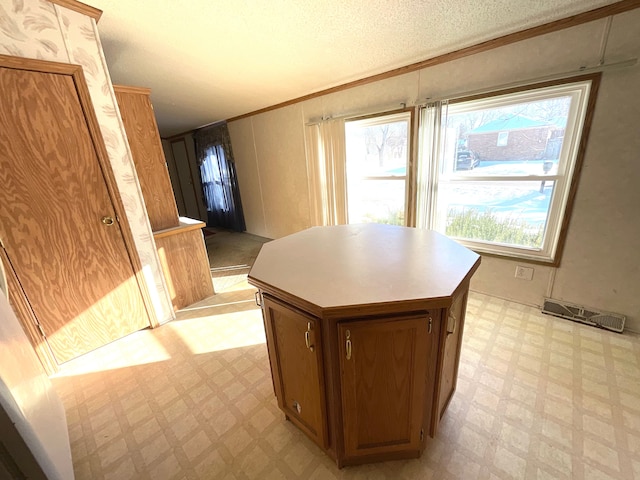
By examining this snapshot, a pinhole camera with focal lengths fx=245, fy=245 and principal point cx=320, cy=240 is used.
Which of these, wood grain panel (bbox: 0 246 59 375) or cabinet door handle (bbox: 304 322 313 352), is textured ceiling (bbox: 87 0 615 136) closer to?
wood grain panel (bbox: 0 246 59 375)

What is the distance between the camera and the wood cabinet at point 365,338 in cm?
83

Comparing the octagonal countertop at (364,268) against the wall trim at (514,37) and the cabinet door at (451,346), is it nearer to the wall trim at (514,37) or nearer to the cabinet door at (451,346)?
the cabinet door at (451,346)

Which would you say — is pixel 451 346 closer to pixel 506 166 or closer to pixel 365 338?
pixel 365 338

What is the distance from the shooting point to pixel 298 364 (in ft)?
3.33

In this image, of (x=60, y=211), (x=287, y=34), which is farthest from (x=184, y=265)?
(x=287, y=34)

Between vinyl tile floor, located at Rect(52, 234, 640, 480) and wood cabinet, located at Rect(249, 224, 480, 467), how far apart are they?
22cm

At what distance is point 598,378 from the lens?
1.47m

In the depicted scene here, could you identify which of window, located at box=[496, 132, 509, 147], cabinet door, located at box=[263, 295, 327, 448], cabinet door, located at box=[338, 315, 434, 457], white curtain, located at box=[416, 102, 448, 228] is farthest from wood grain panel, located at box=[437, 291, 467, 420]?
window, located at box=[496, 132, 509, 147]

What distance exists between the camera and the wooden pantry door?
1.45 meters

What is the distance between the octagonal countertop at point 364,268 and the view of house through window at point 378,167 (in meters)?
1.52

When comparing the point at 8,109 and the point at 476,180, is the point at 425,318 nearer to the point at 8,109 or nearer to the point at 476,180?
the point at 476,180

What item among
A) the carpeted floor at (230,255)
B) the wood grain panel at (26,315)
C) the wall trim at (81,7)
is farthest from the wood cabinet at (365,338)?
the carpeted floor at (230,255)

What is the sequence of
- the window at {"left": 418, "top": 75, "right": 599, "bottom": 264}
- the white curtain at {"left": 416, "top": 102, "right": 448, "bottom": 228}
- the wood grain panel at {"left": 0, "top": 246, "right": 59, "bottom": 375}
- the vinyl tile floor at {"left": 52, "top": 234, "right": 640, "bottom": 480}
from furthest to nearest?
the white curtain at {"left": 416, "top": 102, "right": 448, "bottom": 228} < the window at {"left": 418, "top": 75, "right": 599, "bottom": 264} < the wood grain panel at {"left": 0, "top": 246, "right": 59, "bottom": 375} < the vinyl tile floor at {"left": 52, "top": 234, "right": 640, "bottom": 480}

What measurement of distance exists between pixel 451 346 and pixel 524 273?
163cm
